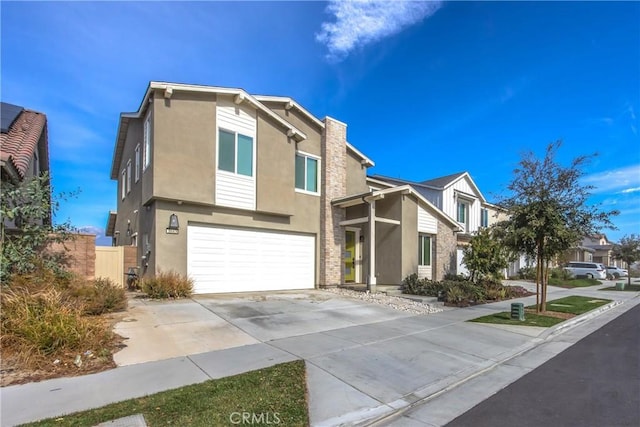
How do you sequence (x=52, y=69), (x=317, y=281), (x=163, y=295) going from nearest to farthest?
(x=52, y=69) → (x=163, y=295) → (x=317, y=281)

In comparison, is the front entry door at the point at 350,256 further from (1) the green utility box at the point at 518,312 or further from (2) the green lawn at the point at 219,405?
(2) the green lawn at the point at 219,405

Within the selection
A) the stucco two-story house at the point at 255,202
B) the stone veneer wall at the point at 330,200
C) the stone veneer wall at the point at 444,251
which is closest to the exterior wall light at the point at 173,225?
the stucco two-story house at the point at 255,202

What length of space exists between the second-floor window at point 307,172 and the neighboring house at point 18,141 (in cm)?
912

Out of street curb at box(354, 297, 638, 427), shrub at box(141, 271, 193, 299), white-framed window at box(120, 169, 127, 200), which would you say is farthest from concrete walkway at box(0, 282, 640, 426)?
white-framed window at box(120, 169, 127, 200)

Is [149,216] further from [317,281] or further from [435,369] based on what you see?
[435,369]

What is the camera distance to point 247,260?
14.3m

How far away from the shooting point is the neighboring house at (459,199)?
80.9 feet

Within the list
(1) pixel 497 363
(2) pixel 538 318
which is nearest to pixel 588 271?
(2) pixel 538 318

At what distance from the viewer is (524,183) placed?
12.0 meters

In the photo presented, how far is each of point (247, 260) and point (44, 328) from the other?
27.8ft

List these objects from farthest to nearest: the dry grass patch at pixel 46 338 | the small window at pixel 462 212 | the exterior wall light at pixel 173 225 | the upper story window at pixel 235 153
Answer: the small window at pixel 462 212, the upper story window at pixel 235 153, the exterior wall light at pixel 173 225, the dry grass patch at pixel 46 338

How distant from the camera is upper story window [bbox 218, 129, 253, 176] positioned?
533 inches

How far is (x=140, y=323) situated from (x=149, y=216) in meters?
5.66

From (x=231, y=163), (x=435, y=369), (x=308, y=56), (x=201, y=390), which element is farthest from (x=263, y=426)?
(x=308, y=56)
